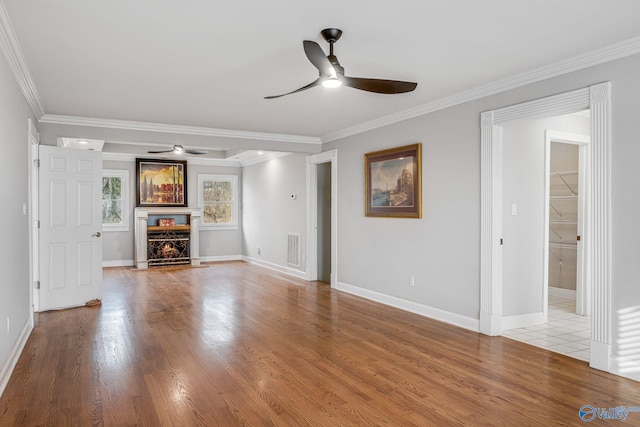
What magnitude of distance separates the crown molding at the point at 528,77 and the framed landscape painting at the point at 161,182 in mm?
5584

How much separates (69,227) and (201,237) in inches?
192

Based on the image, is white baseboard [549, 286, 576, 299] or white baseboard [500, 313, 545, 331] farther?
white baseboard [549, 286, 576, 299]

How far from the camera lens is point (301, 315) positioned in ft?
16.4

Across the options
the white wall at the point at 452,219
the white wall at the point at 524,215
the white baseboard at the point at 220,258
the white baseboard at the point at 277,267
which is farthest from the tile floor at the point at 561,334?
the white baseboard at the point at 220,258

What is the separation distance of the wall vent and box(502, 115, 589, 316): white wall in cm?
420

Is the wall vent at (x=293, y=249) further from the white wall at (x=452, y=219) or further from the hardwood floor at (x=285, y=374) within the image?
A: the hardwood floor at (x=285, y=374)

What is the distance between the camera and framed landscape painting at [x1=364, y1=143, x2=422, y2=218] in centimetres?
511

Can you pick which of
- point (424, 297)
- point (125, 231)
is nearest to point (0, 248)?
point (424, 297)

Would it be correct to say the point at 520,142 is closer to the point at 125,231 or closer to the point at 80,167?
the point at 80,167

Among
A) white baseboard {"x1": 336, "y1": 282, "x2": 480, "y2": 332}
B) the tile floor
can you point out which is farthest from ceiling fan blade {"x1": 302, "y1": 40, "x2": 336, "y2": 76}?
the tile floor

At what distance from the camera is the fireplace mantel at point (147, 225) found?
356 inches

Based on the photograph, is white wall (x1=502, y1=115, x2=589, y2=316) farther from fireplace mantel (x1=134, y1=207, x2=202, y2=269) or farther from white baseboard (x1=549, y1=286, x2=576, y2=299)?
fireplace mantel (x1=134, y1=207, x2=202, y2=269)

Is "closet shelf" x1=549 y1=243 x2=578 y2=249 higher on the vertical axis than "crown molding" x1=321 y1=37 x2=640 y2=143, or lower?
lower

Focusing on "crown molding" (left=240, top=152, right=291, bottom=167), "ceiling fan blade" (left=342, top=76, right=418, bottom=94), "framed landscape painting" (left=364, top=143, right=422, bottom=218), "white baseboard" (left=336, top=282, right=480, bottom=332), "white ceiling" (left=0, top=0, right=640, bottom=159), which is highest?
"white ceiling" (left=0, top=0, right=640, bottom=159)
